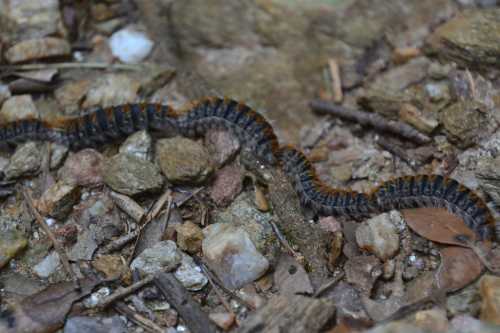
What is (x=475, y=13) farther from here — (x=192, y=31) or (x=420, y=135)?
(x=192, y=31)

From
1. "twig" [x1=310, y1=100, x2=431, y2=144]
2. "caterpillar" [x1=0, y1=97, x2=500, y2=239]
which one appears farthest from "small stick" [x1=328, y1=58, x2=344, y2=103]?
"caterpillar" [x1=0, y1=97, x2=500, y2=239]

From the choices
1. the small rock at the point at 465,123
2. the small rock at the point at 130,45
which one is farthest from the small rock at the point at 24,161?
the small rock at the point at 465,123

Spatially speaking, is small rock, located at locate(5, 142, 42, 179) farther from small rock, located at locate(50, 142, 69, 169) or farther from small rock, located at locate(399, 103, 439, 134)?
small rock, located at locate(399, 103, 439, 134)

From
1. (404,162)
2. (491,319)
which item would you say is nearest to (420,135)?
(404,162)

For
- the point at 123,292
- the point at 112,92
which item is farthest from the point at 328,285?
the point at 112,92

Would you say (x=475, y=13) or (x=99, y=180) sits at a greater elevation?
(x=475, y=13)

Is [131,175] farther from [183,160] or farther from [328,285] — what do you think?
[328,285]
